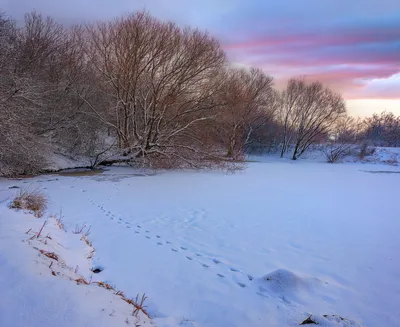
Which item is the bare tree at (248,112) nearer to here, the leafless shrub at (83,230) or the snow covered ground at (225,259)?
the snow covered ground at (225,259)

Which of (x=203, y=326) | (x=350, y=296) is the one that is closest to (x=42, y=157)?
(x=203, y=326)

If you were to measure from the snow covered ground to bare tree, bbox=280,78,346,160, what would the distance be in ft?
88.1

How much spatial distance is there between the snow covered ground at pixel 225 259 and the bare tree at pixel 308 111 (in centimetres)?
2687

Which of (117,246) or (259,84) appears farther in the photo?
(259,84)

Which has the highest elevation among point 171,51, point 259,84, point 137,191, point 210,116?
point 259,84

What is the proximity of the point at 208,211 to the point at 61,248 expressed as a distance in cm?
450

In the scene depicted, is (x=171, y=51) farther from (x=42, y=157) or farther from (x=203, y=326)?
(x=203, y=326)

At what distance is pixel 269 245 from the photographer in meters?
5.40

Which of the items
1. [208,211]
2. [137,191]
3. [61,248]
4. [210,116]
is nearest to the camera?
[61,248]

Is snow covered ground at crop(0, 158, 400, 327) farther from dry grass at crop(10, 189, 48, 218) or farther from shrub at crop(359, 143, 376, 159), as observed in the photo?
shrub at crop(359, 143, 376, 159)

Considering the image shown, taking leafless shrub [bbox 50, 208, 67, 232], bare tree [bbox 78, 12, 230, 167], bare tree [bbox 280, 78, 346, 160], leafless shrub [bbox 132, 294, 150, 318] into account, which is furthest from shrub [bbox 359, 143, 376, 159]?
leafless shrub [bbox 132, 294, 150, 318]

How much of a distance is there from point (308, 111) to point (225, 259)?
3380 centimetres

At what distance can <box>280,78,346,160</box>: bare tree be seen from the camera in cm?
3341

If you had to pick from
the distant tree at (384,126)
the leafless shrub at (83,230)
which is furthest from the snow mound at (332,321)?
the distant tree at (384,126)
